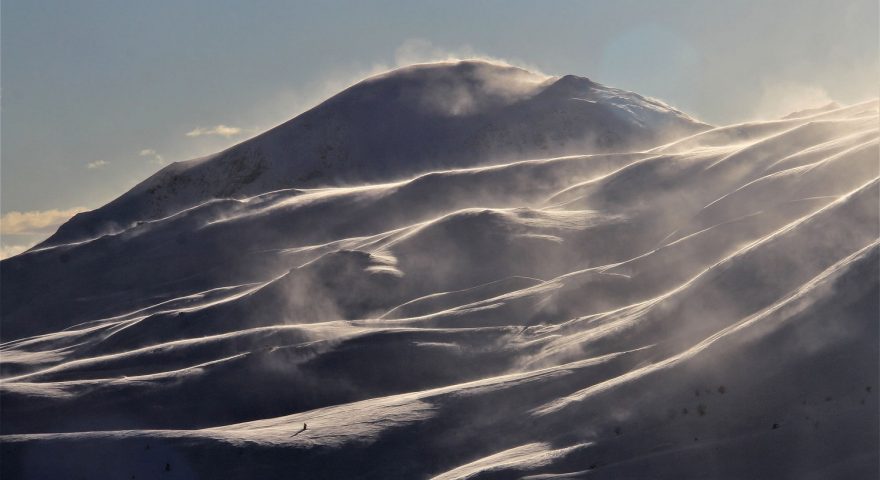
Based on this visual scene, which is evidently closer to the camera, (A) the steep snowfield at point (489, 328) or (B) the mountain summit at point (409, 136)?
(A) the steep snowfield at point (489, 328)

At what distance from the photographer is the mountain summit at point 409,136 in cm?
10681

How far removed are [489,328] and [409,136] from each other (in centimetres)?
7193

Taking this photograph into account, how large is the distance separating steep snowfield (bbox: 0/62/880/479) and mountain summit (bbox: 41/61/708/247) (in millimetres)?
24565

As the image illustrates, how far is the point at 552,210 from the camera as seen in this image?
200 ft

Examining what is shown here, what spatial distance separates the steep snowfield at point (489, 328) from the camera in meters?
24.2

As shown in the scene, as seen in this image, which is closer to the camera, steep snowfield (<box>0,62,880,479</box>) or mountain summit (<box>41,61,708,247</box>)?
steep snowfield (<box>0,62,880,479</box>)

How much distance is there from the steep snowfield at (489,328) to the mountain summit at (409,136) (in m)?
24.6

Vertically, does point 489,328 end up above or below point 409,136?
below

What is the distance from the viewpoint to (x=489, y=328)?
40500 millimetres

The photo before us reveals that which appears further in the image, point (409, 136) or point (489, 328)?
point (409, 136)

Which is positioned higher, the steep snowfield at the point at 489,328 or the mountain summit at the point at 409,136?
the mountain summit at the point at 409,136

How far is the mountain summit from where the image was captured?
10681 cm

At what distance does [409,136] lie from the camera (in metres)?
111

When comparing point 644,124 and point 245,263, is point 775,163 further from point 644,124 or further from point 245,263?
point 644,124
